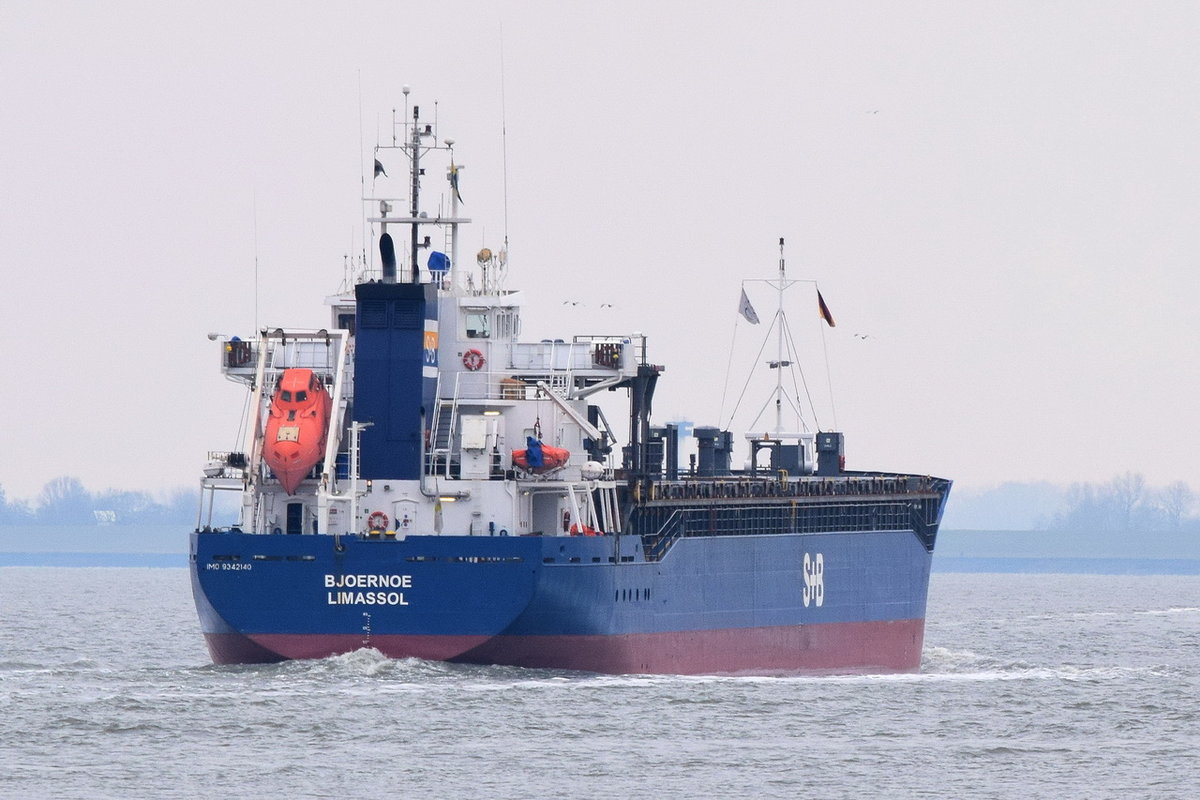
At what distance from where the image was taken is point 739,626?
52625mm

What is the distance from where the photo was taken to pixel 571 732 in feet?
131


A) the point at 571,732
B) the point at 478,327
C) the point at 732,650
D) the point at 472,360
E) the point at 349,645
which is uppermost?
the point at 478,327

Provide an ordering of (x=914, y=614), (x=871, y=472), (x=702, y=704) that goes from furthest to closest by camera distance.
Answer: (x=871, y=472) → (x=914, y=614) → (x=702, y=704)

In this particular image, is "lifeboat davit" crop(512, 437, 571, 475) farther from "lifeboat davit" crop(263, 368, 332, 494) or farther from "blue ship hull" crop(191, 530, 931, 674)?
"lifeboat davit" crop(263, 368, 332, 494)

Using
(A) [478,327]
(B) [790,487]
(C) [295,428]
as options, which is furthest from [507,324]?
(B) [790,487]

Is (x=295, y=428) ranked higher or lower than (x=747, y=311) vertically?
lower

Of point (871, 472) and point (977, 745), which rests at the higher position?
point (871, 472)

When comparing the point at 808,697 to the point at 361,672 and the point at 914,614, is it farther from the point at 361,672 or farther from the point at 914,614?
the point at 914,614

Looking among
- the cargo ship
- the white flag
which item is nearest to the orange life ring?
the cargo ship

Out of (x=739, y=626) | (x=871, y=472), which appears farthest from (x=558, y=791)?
(x=871, y=472)

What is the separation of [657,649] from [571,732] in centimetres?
899

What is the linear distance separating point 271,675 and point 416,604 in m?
2.84

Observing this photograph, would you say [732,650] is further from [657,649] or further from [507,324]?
[507,324]

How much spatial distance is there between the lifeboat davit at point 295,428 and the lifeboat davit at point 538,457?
369 centimetres
